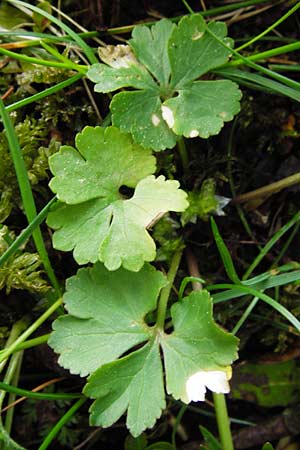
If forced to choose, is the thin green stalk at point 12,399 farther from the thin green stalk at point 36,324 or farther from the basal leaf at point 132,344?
the basal leaf at point 132,344

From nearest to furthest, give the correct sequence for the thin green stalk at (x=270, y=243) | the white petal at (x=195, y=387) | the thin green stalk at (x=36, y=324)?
the white petal at (x=195, y=387) < the thin green stalk at (x=36, y=324) < the thin green stalk at (x=270, y=243)

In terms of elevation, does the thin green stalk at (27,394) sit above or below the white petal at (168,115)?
below

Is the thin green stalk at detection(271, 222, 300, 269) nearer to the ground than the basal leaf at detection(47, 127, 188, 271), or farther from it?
nearer to the ground

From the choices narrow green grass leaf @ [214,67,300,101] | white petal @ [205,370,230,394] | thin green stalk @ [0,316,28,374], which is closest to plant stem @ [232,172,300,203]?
narrow green grass leaf @ [214,67,300,101]

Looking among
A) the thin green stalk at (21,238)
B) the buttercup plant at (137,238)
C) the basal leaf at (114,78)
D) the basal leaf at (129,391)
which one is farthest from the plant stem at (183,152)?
the basal leaf at (129,391)

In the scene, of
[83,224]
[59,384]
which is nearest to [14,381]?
[59,384]

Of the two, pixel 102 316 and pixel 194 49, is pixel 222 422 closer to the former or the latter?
pixel 102 316

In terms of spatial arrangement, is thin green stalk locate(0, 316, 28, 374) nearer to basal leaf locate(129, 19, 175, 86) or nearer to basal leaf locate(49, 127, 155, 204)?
basal leaf locate(49, 127, 155, 204)

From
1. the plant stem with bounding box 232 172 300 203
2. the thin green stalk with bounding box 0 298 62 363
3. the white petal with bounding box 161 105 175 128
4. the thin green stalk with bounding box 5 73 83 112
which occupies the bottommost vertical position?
the plant stem with bounding box 232 172 300 203
